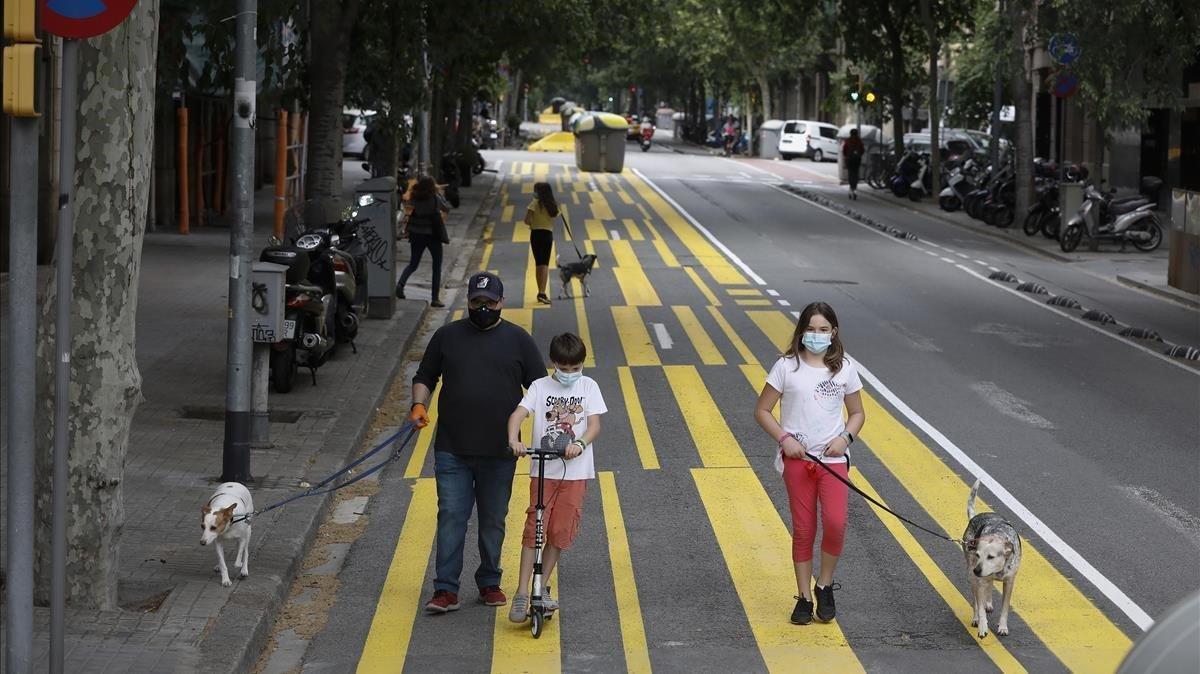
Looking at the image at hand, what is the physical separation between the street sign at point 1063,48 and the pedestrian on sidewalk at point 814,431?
21.6 meters

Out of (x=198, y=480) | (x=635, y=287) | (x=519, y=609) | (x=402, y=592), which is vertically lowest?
(x=402, y=592)

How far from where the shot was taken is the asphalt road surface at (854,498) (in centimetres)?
846

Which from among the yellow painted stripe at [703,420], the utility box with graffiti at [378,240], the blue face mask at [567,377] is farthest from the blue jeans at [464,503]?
the utility box with graffiti at [378,240]

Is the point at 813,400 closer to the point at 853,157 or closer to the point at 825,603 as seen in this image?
the point at 825,603

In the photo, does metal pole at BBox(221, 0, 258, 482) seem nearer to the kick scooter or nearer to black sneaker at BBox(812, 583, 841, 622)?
the kick scooter

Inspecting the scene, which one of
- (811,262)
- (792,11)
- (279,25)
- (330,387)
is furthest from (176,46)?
(792,11)

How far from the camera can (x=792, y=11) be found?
168 ft

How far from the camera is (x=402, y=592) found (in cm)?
948

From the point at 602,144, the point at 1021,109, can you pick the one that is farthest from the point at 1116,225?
the point at 602,144

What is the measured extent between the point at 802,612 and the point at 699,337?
1127 cm

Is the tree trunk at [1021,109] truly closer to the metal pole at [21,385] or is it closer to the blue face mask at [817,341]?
A: the blue face mask at [817,341]

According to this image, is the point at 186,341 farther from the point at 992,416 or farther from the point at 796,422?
the point at 796,422

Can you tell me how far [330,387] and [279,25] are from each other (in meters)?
12.4

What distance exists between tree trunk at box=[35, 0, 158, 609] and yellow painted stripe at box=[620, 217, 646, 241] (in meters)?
25.3
